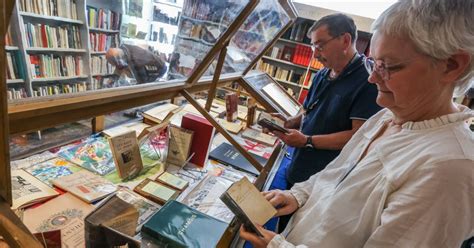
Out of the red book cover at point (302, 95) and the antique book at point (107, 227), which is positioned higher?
the antique book at point (107, 227)

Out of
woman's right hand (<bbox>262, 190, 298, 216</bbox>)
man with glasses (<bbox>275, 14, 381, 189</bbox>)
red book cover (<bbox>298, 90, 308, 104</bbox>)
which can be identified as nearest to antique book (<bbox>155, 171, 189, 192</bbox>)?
woman's right hand (<bbox>262, 190, 298, 216</bbox>)

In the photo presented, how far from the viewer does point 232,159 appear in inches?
66.7

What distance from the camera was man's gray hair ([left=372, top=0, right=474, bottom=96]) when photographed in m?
0.54

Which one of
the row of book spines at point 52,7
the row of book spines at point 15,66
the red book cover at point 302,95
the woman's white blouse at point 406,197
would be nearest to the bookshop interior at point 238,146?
the woman's white blouse at point 406,197

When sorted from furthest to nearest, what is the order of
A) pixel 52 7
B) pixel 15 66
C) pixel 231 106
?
pixel 52 7, pixel 15 66, pixel 231 106

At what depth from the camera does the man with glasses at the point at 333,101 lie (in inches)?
52.1

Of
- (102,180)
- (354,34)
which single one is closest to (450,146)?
(354,34)

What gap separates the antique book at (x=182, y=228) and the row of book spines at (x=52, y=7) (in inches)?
122

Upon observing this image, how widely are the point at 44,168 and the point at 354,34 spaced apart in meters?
1.68

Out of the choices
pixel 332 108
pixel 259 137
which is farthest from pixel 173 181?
pixel 259 137

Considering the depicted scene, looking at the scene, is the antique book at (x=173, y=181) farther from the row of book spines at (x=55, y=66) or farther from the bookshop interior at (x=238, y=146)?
the row of book spines at (x=55, y=66)

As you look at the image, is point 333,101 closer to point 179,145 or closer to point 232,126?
point 179,145

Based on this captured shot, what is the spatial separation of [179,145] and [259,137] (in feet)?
3.16

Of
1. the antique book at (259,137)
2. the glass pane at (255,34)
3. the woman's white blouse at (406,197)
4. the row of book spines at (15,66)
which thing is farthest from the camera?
the row of book spines at (15,66)
